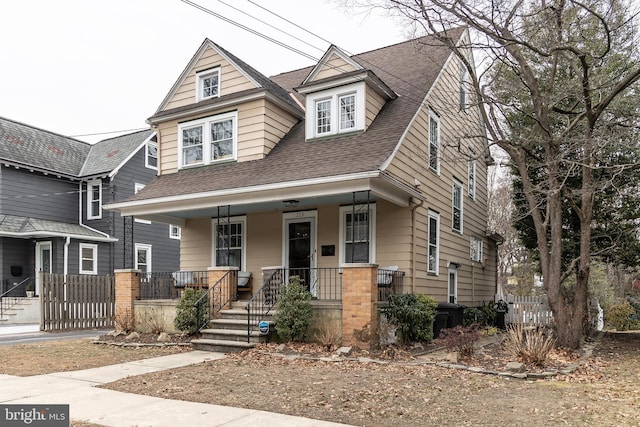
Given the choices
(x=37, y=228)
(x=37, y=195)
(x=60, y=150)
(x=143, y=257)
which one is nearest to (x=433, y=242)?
(x=143, y=257)

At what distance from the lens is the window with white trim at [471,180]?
57.4ft

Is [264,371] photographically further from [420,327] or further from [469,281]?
[469,281]

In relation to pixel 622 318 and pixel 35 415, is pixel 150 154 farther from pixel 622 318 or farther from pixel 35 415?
pixel 622 318

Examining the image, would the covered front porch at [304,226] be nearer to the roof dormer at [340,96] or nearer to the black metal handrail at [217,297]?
the black metal handrail at [217,297]

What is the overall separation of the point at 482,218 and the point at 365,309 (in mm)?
10433

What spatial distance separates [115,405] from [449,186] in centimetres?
1171

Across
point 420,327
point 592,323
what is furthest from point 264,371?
point 592,323

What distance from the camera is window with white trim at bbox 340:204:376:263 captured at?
12320 millimetres

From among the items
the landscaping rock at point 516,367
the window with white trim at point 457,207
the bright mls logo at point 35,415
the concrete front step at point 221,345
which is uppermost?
the window with white trim at point 457,207

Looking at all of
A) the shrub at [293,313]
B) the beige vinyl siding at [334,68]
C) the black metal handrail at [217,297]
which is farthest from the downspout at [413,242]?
the black metal handrail at [217,297]

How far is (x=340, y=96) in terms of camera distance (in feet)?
43.2

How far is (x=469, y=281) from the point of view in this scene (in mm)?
16953

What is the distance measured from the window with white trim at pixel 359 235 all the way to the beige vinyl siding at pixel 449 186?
1112 millimetres

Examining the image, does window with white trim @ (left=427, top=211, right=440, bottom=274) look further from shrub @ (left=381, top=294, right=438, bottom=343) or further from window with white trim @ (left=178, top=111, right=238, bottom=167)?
window with white trim @ (left=178, top=111, right=238, bottom=167)
